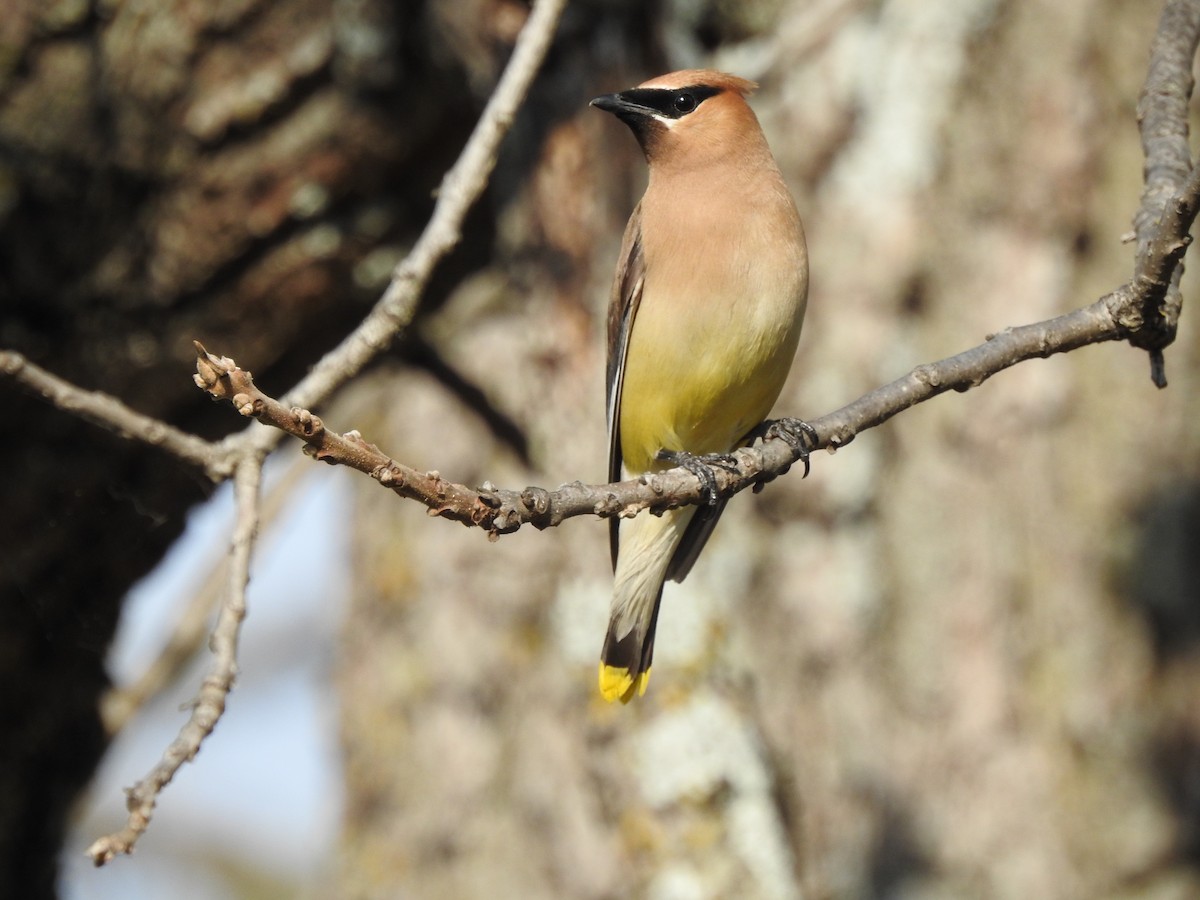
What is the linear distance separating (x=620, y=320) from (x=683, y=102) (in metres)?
0.75

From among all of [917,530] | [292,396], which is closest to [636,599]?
[917,530]

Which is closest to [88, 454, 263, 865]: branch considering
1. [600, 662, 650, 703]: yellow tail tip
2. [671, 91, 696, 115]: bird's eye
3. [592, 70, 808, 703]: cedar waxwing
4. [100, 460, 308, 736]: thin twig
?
[592, 70, 808, 703]: cedar waxwing

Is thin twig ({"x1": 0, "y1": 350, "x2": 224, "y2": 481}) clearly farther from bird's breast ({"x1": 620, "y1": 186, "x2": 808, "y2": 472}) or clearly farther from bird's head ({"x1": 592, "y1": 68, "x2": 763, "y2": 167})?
bird's head ({"x1": 592, "y1": 68, "x2": 763, "y2": 167})

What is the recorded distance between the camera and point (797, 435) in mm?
3559

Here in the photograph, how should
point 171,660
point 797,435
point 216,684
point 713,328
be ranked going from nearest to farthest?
point 216,684
point 797,435
point 713,328
point 171,660

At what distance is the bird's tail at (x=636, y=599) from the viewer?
4.51m

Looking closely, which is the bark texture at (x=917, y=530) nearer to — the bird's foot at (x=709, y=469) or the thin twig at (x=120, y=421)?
the bird's foot at (x=709, y=469)

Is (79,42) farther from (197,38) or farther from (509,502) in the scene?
(509,502)

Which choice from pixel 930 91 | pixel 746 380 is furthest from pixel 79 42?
pixel 930 91

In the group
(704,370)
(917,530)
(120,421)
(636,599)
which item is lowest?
(120,421)

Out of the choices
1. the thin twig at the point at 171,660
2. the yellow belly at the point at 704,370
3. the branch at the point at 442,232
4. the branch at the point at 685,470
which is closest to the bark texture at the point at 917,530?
the yellow belly at the point at 704,370

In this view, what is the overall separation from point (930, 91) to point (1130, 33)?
0.87 metres

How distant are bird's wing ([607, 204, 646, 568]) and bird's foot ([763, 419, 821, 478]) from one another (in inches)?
24.8

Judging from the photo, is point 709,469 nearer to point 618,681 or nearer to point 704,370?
point 704,370
